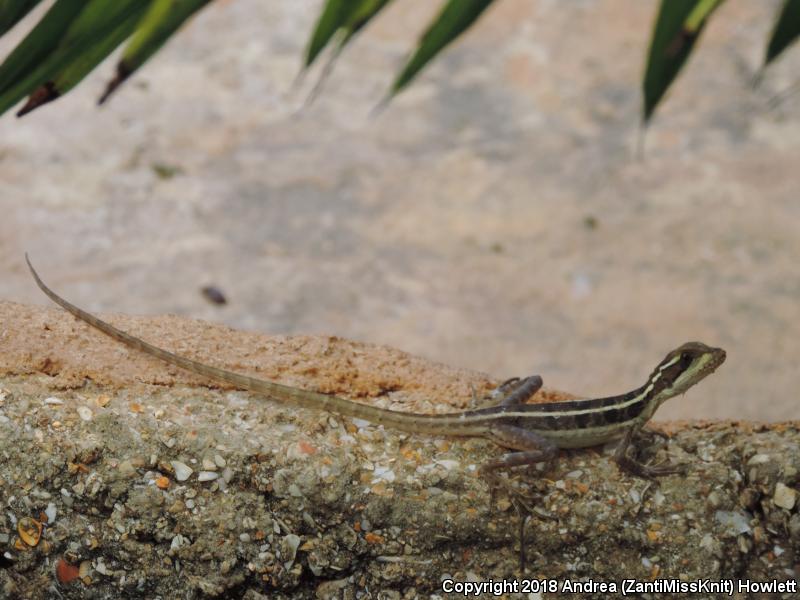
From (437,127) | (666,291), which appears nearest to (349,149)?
(437,127)

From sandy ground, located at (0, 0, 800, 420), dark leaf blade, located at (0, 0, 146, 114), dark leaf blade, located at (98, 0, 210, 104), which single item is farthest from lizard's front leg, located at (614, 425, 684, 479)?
sandy ground, located at (0, 0, 800, 420)

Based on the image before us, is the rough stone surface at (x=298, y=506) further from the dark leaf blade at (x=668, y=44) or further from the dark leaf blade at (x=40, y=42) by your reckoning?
the dark leaf blade at (x=668, y=44)

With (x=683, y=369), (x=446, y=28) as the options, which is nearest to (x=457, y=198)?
(x=683, y=369)

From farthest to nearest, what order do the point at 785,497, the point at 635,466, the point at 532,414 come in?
the point at 532,414, the point at 635,466, the point at 785,497

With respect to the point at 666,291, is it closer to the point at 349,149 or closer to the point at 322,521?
the point at 349,149

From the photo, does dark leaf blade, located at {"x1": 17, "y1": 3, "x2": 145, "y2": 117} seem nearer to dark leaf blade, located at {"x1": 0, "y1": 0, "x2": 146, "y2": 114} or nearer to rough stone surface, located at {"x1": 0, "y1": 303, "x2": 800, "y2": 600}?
dark leaf blade, located at {"x1": 0, "y1": 0, "x2": 146, "y2": 114}

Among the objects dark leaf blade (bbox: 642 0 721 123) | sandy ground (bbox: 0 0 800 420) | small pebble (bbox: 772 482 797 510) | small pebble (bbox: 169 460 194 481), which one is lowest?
sandy ground (bbox: 0 0 800 420)

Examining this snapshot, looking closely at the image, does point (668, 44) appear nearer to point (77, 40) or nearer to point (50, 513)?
point (77, 40)
